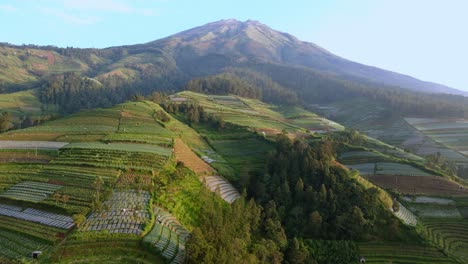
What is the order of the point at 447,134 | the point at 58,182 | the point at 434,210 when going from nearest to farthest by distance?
the point at 58,182, the point at 434,210, the point at 447,134

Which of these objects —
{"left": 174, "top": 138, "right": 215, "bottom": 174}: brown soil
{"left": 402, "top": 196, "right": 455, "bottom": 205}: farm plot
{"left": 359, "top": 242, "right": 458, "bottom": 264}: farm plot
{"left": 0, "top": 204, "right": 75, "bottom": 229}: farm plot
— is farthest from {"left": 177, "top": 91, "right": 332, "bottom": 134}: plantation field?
{"left": 0, "top": 204, "right": 75, "bottom": 229}: farm plot

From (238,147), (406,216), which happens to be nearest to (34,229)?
(406,216)

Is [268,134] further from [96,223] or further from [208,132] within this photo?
[96,223]

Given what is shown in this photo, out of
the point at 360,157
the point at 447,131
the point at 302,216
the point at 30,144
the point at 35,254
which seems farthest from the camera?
the point at 447,131

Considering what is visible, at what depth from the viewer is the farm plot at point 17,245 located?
99.1 ft

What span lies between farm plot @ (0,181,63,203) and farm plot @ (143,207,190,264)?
13.2 meters

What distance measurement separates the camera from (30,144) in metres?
57.4

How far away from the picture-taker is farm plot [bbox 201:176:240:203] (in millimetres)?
52256

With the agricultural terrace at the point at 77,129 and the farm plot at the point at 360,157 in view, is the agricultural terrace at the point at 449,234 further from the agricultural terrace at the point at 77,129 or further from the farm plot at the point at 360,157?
the agricultural terrace at the point at 77,129

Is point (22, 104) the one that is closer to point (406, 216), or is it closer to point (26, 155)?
point (26, 155)

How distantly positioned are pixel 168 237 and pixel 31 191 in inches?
754

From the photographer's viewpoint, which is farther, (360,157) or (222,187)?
(360,157)

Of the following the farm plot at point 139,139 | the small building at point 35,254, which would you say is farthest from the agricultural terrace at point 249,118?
the small building at point 35,254

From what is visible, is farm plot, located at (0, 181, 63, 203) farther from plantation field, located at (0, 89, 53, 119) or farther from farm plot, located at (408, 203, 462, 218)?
plantation field, located at (0, 89, 53, 119)
